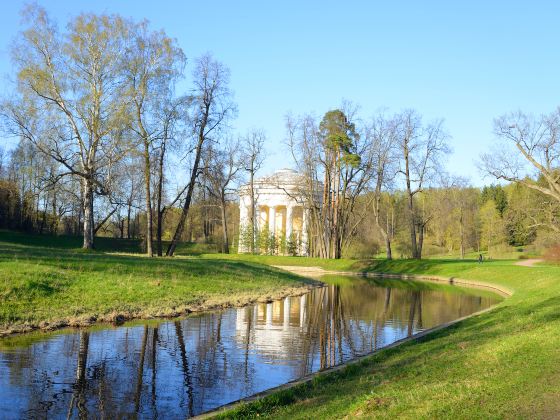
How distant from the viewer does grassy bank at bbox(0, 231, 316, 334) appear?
15.6 meters

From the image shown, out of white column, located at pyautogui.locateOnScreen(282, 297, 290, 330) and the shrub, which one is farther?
the shrub

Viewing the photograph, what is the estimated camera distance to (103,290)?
61.0ft

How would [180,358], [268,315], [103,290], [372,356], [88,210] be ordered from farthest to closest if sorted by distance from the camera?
[88,210] < [268,315] < [103,290] < [180,358] < [372,356]

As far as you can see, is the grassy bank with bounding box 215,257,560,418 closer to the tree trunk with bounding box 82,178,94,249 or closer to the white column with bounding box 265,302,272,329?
the white column with bounding box 265,302,272,329

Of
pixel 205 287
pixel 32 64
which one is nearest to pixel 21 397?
pixel 205 287

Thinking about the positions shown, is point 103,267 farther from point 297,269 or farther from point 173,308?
point 297,269

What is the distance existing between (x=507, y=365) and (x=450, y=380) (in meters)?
1.17

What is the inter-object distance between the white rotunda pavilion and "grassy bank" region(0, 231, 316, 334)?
108 feet

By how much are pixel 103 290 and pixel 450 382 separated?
1360 cm

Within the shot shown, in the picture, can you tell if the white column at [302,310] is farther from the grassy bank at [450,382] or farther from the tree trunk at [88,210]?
the tree trunk at [88,210]

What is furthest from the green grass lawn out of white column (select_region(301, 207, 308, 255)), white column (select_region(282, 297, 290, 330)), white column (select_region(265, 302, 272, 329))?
white column (select_region(301, 207, 308, 255))

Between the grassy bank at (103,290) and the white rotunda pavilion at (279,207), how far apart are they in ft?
108

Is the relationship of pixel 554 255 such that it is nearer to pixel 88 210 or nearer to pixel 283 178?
pixel 283 178

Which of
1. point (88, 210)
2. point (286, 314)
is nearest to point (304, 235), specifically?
point (88, 210)
